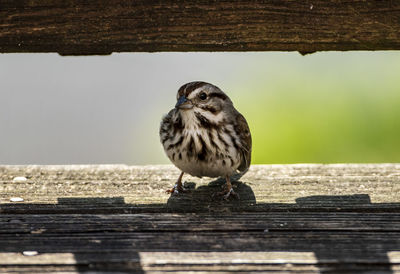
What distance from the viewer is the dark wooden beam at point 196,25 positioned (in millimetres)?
3951

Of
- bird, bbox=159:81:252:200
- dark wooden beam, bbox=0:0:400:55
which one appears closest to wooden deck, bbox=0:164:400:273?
bird, bbox=159:81:252:200

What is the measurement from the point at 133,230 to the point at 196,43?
3.50ft

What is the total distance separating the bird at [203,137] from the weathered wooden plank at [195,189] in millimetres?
108

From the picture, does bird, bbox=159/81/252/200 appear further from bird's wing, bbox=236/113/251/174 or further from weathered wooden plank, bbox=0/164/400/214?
weathered wooden plank, bbox=0/164/400/214

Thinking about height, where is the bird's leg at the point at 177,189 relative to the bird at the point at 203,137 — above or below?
below

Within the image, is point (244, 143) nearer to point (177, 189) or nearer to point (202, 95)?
point (202, 95)

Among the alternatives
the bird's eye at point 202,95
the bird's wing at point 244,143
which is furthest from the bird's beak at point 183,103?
the bird's wing at point 244,143

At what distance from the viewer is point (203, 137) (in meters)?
4.66

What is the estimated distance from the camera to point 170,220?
3.81 metres

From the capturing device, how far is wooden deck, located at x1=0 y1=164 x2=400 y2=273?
3.29 m

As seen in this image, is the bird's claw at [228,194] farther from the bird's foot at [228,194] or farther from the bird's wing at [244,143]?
the bird's wing at [244,143]

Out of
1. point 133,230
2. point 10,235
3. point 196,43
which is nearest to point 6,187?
point 10,235

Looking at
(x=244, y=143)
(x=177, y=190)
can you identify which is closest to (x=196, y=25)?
(x=177, y=190)

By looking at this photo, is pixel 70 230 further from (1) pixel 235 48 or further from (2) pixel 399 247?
(2) pixel 399 247
